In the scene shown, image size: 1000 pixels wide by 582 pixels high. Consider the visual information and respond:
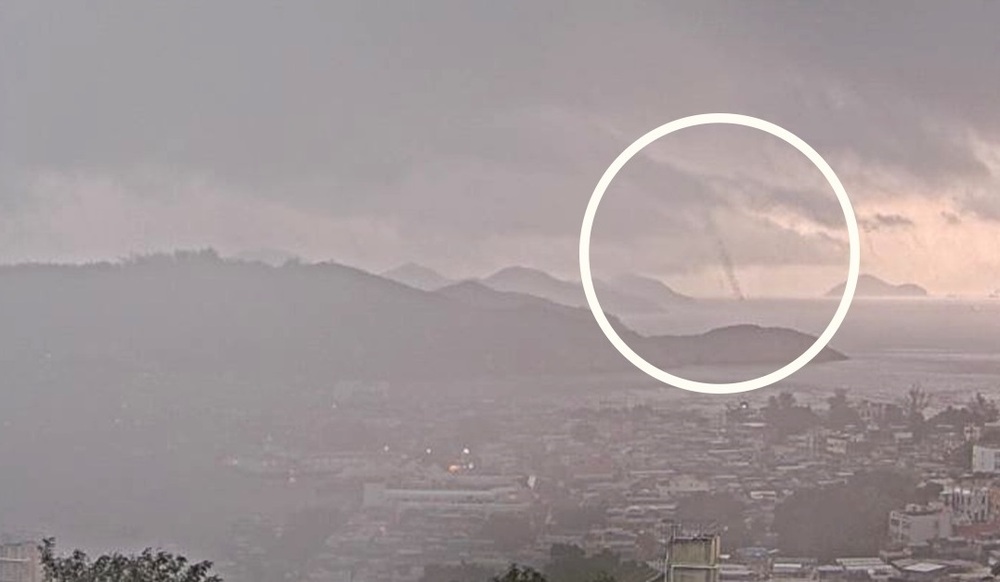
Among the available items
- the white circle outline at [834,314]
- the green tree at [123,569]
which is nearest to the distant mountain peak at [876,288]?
the white circle outline at [834,314]

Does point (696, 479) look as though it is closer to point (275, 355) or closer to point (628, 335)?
point (628, 335)

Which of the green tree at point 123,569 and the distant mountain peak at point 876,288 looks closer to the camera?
the green tree at point 123,569

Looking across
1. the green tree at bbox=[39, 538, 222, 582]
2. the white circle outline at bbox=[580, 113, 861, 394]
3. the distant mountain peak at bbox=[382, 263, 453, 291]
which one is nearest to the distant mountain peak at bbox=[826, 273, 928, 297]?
the white circle outline at bbox=[580, 113, 861, 394]

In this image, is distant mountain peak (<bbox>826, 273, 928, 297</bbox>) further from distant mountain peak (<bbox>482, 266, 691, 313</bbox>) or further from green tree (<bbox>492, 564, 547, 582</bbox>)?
green tree (<bbox>492, 564, 547, 582</bbox>)

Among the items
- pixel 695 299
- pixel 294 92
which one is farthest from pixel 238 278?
pixel 695 299

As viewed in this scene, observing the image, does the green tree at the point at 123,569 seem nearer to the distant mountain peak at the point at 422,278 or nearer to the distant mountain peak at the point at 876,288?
the distant mountain peak at the point at 422,278

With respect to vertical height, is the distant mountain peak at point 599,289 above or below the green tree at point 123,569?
above
